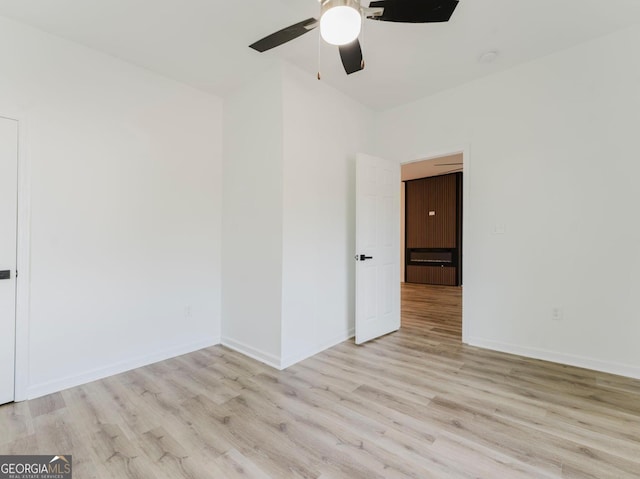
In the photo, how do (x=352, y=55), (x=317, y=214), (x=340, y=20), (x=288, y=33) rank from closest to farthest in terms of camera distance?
(x=340, y=20) → (x=288, y=33) → (x=352, y=55) → (x=317, y=214)

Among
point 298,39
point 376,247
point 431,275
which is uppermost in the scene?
point 298,39

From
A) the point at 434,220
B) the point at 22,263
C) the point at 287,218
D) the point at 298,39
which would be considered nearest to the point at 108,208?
the point at 22,263

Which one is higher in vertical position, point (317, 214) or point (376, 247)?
point (317, 214)

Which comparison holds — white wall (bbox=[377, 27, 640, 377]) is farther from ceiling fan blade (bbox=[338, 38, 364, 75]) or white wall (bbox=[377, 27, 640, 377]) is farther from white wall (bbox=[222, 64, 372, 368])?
ceiling fan blade (bbox=[338, 38, 364, 75])

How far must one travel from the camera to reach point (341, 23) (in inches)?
60.2

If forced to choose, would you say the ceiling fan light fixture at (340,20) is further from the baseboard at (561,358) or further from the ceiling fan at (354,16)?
the baseboard at (561,358)

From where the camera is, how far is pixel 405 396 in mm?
2332

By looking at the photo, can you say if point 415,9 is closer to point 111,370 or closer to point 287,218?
point 287,218

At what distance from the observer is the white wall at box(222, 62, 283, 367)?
9.72 ft

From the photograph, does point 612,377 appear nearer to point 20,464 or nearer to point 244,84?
point 20,464

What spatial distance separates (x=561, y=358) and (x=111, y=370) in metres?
4.18

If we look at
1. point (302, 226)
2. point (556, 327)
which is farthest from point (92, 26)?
point (556, 327)

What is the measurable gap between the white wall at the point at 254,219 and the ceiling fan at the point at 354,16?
40.0 inches

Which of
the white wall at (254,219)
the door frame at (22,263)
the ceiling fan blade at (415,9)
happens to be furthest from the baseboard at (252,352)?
the ceiling fan blade at (415,9)
